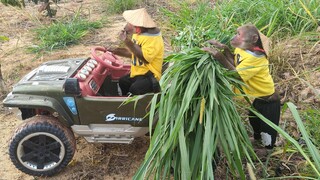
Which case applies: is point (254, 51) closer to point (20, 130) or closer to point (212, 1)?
point (20, 130)

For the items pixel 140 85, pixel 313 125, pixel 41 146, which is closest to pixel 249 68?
pixel 313 125

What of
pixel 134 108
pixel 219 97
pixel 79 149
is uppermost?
pixel 219 97

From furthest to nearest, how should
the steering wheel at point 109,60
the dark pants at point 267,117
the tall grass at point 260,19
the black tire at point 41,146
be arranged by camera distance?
the tall grass at point 260,19, the steering wheel at point 109,60, the black tire at point 41,146, the dark pants at point 267,117

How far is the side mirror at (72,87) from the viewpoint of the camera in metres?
3.14

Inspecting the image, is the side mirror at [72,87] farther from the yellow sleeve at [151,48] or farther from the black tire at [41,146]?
the yellow sleeve at [151,48]

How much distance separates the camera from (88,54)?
19.9ft

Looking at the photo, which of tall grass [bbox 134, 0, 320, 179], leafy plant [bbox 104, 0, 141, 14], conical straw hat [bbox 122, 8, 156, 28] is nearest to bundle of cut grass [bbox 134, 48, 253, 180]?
tall grass [bbox 134, 0, 320, 179]

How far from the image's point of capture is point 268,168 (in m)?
3.16

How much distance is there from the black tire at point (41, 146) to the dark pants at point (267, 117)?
159 cm

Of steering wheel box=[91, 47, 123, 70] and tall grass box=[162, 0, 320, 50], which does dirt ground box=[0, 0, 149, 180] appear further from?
tall grass box=[162, 0, 320, 50]

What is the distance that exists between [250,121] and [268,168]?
1.50ft

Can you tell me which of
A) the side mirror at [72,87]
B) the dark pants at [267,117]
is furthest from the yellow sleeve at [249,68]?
the side mirror at [72,87]

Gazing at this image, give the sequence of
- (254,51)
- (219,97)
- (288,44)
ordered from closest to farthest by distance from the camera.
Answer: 1. (219,97)
2. (254,51)
3. (288,44)

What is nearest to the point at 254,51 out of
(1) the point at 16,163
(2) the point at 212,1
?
(1) the point at 16,163
